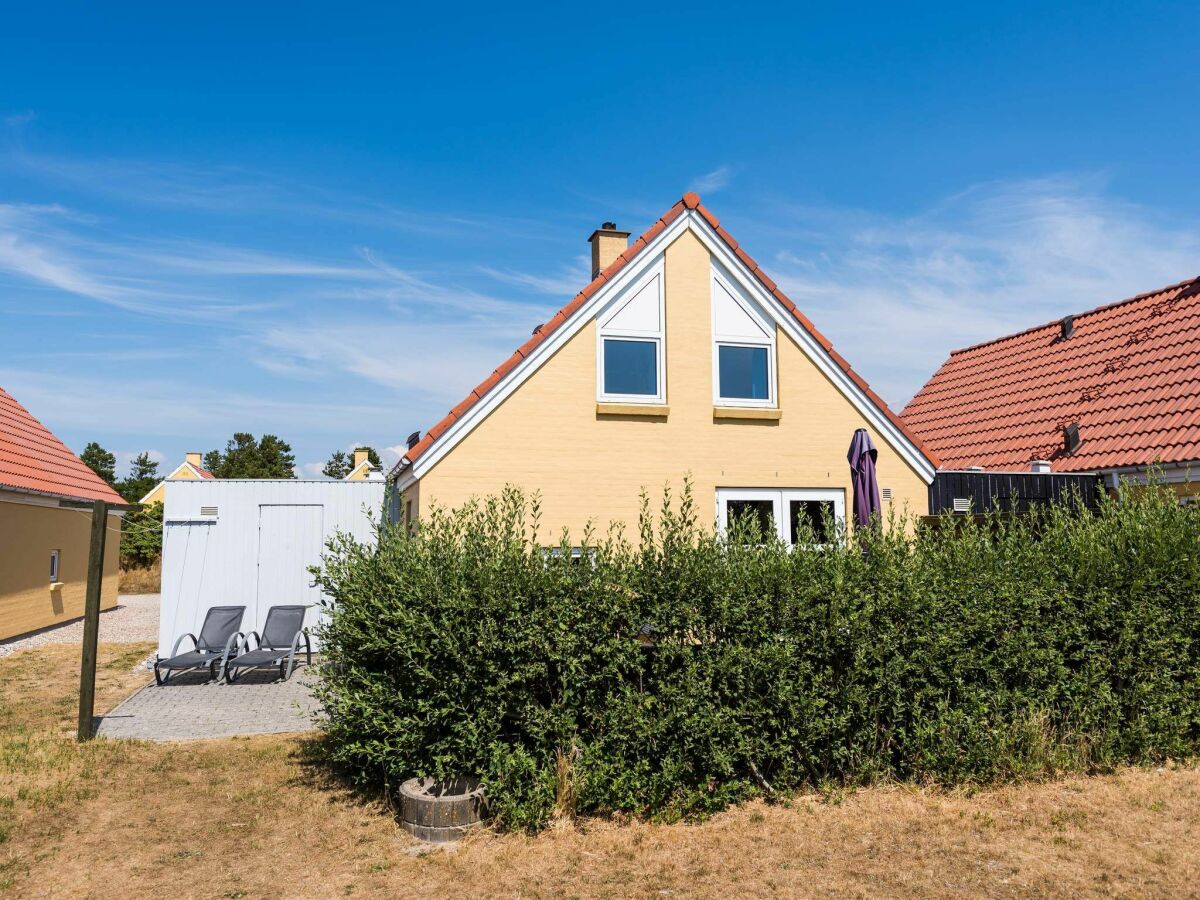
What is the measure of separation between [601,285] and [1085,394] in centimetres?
988

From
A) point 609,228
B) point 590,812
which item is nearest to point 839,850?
point 590,812

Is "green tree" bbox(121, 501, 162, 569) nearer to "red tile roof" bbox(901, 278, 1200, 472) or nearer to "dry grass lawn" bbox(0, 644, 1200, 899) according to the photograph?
"red tile roof" bbox(901, 278, 1200, 472)

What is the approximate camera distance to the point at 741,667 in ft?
22.1

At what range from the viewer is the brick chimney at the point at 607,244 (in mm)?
14688

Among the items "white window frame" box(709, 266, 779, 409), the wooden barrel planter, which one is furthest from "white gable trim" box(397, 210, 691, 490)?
the wooden barrel planter

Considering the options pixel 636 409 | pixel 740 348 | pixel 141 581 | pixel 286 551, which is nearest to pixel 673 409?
pixel 636 409

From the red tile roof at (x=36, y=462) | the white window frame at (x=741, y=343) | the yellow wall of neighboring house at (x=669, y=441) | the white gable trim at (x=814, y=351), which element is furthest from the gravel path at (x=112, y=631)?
the white gable trim at (x=814, y=351)

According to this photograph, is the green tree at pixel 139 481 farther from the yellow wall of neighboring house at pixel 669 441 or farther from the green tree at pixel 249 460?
the yellow wall of neighboring house at pixel 669 441

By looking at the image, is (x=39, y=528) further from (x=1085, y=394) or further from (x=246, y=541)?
(x=1085, y=394)

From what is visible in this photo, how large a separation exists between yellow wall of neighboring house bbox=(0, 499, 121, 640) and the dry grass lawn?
11.8 meters

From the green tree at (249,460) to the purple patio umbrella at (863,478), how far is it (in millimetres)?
56260

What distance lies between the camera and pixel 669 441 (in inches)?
500

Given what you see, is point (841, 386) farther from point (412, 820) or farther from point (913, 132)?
point (412, 820)

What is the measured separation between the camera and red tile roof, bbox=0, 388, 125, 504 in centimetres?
1855
